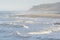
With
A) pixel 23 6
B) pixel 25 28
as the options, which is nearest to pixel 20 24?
pixel 25 28

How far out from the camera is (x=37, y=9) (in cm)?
119

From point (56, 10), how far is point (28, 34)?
1.29ft

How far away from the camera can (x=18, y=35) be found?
1145 mm

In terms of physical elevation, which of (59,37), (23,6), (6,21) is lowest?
(59,37)

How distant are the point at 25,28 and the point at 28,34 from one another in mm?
81

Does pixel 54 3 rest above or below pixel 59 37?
above

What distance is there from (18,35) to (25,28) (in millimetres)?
108

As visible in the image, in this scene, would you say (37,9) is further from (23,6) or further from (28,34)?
(28,34)

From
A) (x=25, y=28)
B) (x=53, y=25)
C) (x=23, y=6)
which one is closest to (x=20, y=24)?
(x=25, y=28)

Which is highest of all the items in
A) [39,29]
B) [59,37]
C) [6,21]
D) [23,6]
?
[23,6]

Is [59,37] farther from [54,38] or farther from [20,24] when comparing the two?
[20,24]

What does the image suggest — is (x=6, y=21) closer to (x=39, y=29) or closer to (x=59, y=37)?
(x=39, y=29)

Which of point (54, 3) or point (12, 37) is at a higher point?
point (54, 3)

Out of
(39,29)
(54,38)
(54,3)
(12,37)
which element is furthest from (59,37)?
(12,37)
